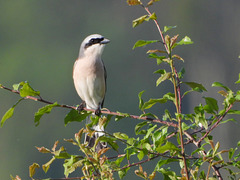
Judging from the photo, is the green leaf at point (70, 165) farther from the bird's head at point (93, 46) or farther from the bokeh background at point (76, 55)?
the bokeh background at point (76, 55)

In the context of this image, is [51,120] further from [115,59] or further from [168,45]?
[168,45]

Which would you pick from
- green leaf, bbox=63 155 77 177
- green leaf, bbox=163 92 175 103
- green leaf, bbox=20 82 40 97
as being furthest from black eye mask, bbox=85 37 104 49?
green leaf, bbox=63 155 77 177

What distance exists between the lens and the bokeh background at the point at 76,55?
27656mm

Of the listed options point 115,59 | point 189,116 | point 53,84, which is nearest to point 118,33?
point 115,59

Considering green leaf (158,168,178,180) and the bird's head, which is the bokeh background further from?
green leaf (158,168,178,180)

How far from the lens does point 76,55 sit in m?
32.8

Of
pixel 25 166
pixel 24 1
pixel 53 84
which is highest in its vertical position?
pixel 24 1

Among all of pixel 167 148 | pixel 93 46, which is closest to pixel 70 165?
pixel 167 148

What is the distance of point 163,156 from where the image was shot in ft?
6.33

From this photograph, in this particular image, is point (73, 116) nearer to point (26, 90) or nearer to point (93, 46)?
point (26, 90)

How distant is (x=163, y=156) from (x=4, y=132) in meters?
31.3

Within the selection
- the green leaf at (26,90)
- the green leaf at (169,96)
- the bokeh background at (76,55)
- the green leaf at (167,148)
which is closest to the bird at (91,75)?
the green leaf at (26,90)

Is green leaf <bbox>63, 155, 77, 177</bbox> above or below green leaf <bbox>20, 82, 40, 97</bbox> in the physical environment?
below

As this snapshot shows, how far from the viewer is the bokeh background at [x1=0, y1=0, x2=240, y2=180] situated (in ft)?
90.7
